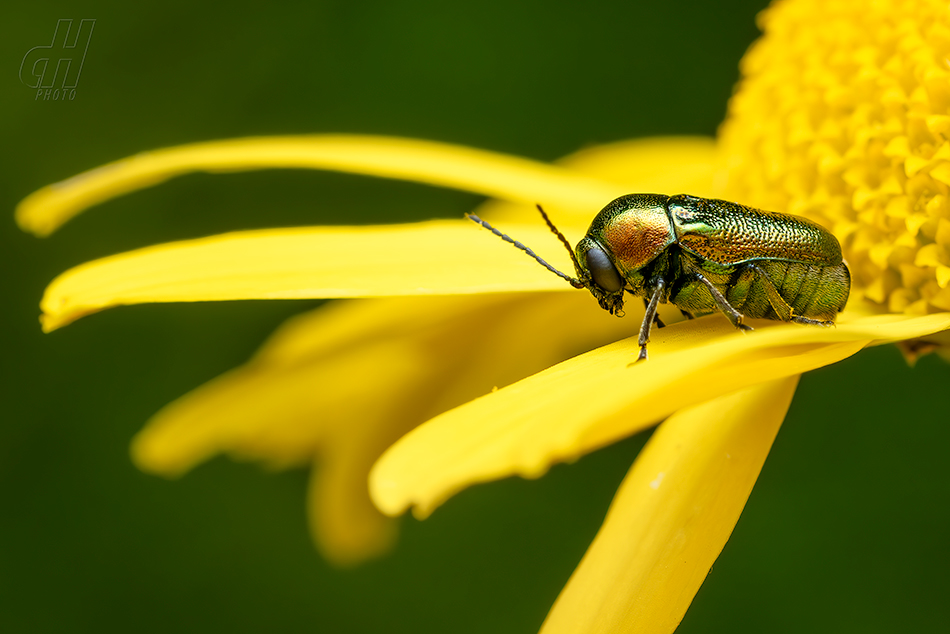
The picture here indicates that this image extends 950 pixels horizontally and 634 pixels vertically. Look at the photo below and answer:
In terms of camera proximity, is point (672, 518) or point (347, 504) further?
point (347, 504)

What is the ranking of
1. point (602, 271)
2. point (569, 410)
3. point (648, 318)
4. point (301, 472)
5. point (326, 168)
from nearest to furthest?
point (569, 410), point (648, 318), point (602, 271), point (326, 168), point (301, 472)

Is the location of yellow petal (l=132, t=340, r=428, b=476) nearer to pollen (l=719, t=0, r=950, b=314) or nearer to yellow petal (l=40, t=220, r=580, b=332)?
yellow petal (l=40, t=220, r=580, b=332)

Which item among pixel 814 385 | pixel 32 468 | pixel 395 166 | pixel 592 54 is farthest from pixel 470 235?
pixel 592 54

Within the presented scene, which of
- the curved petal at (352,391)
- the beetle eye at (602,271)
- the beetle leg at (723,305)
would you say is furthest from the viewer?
the curved petal at (352,391)

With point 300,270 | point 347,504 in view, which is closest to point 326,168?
point 300,270

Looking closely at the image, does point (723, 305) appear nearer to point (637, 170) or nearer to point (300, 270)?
point (300, 270)

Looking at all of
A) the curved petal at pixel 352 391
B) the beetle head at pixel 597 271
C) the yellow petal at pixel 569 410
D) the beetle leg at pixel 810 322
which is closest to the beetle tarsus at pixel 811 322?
the beetle leg at pixel 810 322

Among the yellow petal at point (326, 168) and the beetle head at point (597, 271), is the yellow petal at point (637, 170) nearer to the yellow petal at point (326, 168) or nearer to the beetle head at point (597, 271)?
A: the yellow petal at point (326, 168)
